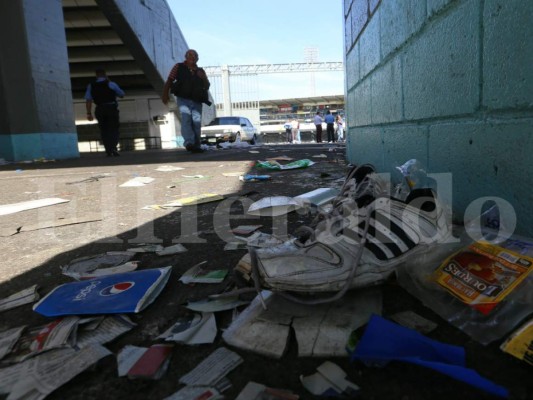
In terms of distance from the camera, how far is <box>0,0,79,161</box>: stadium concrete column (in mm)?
7309

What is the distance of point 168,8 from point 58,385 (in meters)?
14.9

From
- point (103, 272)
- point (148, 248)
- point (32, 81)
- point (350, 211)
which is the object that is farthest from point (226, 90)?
point (350, 211)

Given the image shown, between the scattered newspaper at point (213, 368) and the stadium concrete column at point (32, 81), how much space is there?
8.25m

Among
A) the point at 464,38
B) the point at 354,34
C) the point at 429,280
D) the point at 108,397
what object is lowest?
the point at 108,397

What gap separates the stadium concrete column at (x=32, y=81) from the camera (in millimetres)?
7309

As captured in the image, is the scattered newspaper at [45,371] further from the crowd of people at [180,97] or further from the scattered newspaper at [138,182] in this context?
the crowd of people at [180,97]

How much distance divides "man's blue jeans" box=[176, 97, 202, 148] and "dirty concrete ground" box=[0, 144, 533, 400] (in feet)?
11.4

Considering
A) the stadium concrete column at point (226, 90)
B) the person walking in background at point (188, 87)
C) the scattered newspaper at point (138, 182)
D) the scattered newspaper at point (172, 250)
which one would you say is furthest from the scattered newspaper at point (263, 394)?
the stadium concrete column at point (226, 90)

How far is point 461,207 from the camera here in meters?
1.50

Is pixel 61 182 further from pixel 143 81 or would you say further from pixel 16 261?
pixel 143 81

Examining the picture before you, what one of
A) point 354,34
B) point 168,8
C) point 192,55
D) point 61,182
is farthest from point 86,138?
point 354,34

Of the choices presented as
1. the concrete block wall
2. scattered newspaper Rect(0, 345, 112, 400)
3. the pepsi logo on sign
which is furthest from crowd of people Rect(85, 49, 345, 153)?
scattered newspaper Rect(0, 345, 112, 400)

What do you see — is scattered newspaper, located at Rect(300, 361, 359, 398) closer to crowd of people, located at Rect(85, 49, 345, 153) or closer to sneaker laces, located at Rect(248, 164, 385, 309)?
sneaker laces, located at Rect(248, 164, 385, 309)

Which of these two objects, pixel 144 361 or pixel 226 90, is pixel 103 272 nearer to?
pixel 144 361
